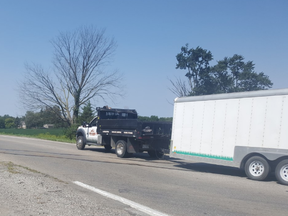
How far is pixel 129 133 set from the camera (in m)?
16.1

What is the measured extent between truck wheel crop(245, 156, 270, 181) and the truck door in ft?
32.8

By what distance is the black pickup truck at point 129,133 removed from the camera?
1591 cm

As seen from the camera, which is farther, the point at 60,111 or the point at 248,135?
the point at 60,111

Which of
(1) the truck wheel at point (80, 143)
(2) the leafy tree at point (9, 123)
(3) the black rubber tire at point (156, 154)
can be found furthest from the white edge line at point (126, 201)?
(2) the leafy tree at point (9, 123)

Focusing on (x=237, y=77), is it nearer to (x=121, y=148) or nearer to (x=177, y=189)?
(x=121, y=148)

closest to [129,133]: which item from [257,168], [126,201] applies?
[257,168]

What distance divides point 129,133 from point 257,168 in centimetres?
691

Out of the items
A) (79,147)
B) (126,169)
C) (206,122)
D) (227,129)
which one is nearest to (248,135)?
(227,129)

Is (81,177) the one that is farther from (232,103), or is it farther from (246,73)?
(246,73)

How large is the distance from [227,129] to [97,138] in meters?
8.96

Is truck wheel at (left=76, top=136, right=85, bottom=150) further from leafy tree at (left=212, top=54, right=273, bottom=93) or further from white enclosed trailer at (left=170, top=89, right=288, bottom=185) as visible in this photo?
leafy tree at (left=212, top=54, right=273, bottom=93)

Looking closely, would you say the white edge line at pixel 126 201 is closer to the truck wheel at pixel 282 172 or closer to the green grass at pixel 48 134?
the truck wheel at pixel 282 172

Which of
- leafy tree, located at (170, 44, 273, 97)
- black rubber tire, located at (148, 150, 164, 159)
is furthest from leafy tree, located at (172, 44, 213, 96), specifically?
black rubber tire, located at (148, 150, 164, 159)

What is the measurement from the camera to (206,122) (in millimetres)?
12453
